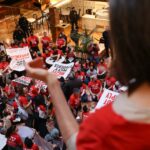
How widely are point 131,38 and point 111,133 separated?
24 cm

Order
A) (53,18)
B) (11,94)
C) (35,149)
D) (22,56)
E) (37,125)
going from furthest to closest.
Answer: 1. (53,18)
2. (22,56)
3. (11,94)
4. (37,125)
5. (35,149)

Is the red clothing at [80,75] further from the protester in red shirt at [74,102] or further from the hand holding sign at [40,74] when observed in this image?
the hand holding sign at [40,74]

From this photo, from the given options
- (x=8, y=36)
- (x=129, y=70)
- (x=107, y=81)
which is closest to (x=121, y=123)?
(x=129, y=70)

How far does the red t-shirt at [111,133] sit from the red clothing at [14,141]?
591 cm

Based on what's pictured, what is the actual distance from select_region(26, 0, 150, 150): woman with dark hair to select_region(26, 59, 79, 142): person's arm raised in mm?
147

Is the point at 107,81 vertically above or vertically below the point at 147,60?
below

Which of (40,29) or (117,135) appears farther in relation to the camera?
(40,29)

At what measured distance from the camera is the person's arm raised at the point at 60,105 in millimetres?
1060

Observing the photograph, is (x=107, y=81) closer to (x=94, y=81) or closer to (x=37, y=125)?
(x=94, y=81)

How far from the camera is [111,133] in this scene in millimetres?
836

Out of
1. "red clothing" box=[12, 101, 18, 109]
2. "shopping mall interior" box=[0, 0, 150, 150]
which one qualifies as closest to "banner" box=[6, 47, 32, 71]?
"shopping mall interior" box=[0, 0, 150, 150]

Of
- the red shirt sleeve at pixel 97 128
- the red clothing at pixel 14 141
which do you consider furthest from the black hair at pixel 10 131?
the red shirt sleeve at pixel 97 128

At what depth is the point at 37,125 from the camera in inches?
314

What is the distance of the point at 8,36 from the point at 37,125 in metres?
9.00
